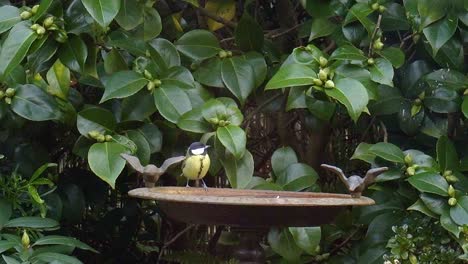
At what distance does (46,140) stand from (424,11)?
106 cm

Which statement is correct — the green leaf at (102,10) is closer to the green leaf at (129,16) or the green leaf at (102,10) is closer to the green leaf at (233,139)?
the green leaf at (129,16)

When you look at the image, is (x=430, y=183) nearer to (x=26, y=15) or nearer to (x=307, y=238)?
(x=307, y=238)

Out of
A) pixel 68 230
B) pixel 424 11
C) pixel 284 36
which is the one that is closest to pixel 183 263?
pixel 68 230

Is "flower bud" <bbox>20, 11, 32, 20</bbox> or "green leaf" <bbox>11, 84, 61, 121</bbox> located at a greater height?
"flower bud" <bbox>20, 11, 32, 20</bbox>

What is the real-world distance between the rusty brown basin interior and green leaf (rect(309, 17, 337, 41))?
0.61 meters

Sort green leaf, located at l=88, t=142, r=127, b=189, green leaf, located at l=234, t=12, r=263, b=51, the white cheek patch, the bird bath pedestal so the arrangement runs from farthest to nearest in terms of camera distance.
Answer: green leaf, located at l=234, t=12, r=263, b=51 < green leaf, located at l=88, t=142, r=127, b=189 < the white cheek patch < the bird bath pedestal

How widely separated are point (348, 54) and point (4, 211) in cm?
85

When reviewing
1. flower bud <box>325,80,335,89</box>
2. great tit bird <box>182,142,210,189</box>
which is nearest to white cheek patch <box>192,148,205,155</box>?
great tit bird <box>182,142,210,189</box>

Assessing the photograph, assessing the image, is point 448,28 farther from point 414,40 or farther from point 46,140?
point 46,140

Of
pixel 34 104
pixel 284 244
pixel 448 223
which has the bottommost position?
pixel 284 244

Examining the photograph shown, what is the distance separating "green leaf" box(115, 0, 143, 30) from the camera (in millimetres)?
1792

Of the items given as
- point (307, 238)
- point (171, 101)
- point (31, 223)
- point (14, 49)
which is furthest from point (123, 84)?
point (307, 238)

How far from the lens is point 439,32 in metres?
1.76

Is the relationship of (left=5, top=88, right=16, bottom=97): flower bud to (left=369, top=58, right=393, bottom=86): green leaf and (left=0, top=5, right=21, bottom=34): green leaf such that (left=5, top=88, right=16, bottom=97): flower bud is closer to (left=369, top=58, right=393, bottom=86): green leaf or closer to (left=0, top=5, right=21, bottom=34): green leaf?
(left=0, top=5, right=21, bottom=34): green leaf
